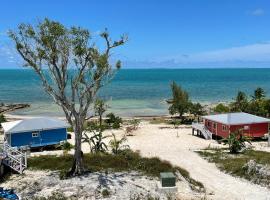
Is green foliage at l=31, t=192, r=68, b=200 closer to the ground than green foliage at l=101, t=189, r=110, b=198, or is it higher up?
closer to the ground

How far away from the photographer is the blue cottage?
37219mm

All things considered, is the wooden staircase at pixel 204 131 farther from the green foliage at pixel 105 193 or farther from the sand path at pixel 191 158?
the green foliage at pixel 105 193

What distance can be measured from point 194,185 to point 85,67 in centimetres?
926

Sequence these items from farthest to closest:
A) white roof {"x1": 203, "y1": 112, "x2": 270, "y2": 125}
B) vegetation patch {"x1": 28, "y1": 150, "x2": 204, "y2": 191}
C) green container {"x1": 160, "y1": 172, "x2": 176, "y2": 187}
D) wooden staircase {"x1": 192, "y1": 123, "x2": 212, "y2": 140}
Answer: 1. wooden staircase {"x1": 192, "y1": 123, "x2": 212, "y2": 140}
2. white roof {"x1": 203, "y1": 112, "x2": 270, "y2": 125}
3. vegetation patch {"x1": 28, "y1": 150, "x2": 204, "y2": 191}
4. green container {"x1": 160, "y1": 172, "x2": 176, "y2": 187}

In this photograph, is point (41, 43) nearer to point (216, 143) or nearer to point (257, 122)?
point (216, 143)

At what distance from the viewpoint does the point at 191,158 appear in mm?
32344

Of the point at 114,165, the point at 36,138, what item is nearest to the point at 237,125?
the point at 36,138

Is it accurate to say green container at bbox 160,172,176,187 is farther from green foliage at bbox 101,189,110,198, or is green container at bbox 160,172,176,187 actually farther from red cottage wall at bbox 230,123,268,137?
red cottage wall at bbox 230,123,268,137

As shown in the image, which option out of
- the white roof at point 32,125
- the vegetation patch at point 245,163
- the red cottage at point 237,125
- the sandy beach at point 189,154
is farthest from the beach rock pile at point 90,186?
the red cottage at point 237,125

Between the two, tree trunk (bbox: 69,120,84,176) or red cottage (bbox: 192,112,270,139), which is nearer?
tree trunk (bbox: 69,120,84,176)

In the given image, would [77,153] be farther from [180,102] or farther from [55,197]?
[180,102]

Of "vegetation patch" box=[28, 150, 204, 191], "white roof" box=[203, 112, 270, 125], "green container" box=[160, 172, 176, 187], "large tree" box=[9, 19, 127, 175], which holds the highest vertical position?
"large tree" box=[9, 19, 127, 175]

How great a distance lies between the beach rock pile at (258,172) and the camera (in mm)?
24706

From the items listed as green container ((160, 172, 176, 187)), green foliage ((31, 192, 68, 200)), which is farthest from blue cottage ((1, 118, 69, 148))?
green container ((160, 172, 176, 187))
